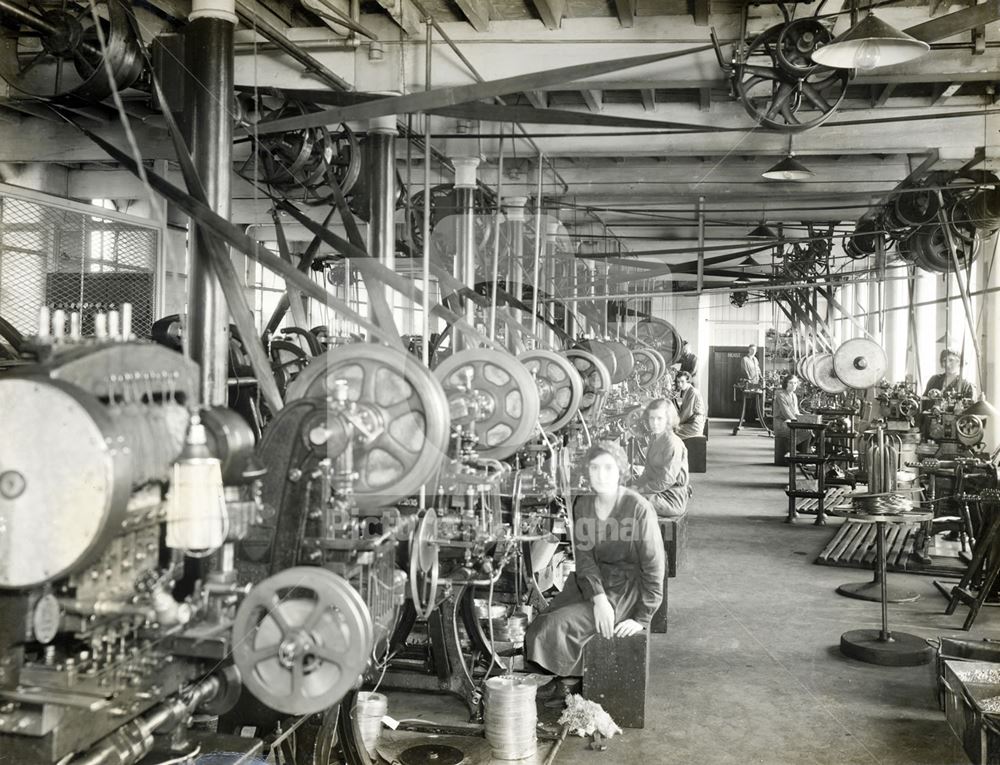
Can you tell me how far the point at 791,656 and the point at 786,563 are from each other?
232 cm

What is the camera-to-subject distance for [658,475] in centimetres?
593

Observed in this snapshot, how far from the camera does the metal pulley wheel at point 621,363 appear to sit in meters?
7.92

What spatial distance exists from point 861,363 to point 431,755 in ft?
21.0

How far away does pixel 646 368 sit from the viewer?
974cm

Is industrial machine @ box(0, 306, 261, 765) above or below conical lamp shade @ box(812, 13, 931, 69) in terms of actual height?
below

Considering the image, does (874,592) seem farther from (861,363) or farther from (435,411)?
(435,411)

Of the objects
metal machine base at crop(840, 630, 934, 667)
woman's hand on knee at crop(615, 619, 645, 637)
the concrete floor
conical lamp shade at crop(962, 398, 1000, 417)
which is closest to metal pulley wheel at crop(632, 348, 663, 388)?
the concrete floor

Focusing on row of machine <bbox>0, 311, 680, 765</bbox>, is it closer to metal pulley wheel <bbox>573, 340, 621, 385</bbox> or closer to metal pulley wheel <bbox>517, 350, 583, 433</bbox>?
metal pulley wheel <bbox>517, 350, 583, 433</bbox>

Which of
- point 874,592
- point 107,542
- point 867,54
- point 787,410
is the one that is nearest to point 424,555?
point 107,542

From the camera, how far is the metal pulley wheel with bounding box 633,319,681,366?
35.3 feet

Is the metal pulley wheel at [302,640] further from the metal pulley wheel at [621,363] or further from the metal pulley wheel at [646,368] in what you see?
the metal pulley wheel at [646,368]

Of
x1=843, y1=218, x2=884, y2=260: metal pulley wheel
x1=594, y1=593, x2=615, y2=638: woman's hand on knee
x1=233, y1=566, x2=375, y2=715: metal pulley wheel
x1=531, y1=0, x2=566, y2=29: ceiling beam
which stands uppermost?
x1=843, y1=218, x2=884, y2=260: metal pulley wheel

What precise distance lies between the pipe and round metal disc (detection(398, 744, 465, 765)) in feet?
5.03

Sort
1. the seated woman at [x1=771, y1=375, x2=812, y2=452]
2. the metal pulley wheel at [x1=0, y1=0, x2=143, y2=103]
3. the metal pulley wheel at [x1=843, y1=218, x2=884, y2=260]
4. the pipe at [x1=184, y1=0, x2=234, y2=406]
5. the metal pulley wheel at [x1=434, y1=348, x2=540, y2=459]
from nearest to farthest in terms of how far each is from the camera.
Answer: the pipe at [x1=184, y1=0, x2=234, y2=406], the metal pulley wheel at [x1=0, y1=0, x2=143, y2=103], the metal pulley wheel at [x1=434, y1=348, x2=540, y2=459], the metal pulley wheel at [x1=843, y1=218, x2=884, y2=260], the seated woman at [x1=771, y1=375, x2=812, y2=452]
